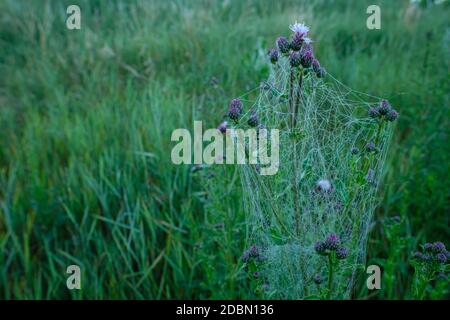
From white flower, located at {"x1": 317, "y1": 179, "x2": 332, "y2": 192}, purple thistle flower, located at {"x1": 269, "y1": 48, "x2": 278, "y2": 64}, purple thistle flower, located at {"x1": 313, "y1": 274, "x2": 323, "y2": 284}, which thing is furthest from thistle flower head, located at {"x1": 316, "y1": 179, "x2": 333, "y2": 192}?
purple thistle flower, located at {"x1": 269, "y1": 48, "x2": 278, "y2": 64}

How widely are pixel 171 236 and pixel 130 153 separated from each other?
63cm

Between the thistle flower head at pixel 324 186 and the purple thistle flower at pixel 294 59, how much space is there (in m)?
0.32

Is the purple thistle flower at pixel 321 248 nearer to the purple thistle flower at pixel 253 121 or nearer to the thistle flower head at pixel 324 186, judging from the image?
the thistle flower head at pixel 324 186

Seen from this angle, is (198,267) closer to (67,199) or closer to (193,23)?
(67,199)

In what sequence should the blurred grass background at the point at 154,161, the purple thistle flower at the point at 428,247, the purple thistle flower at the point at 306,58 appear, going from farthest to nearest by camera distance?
the blurred grass background at the point at 154,161 → the purple thistle flower at the point at 428,247 → the purple thistle flower at the point at 306,58

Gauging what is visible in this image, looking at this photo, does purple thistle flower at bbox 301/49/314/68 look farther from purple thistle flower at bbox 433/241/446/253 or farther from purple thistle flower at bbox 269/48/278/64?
purple thistle flower at bbox 433/241/446/253

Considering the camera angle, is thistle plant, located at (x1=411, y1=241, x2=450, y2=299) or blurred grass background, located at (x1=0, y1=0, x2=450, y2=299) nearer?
thistle plant, located at (x1=411, y1=241, x2=450, y2=299)

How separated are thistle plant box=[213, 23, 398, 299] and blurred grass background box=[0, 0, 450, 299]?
27 cm

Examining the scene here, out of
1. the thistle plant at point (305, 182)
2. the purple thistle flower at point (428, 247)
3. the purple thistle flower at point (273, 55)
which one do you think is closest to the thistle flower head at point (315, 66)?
the thistle plant at point (305, 182)

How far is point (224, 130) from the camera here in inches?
64.8

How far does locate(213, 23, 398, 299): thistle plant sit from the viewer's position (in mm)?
1347

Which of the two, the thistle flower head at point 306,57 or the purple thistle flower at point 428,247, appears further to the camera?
the purple thistle flower at point 428,247

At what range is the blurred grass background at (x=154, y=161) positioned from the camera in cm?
215
